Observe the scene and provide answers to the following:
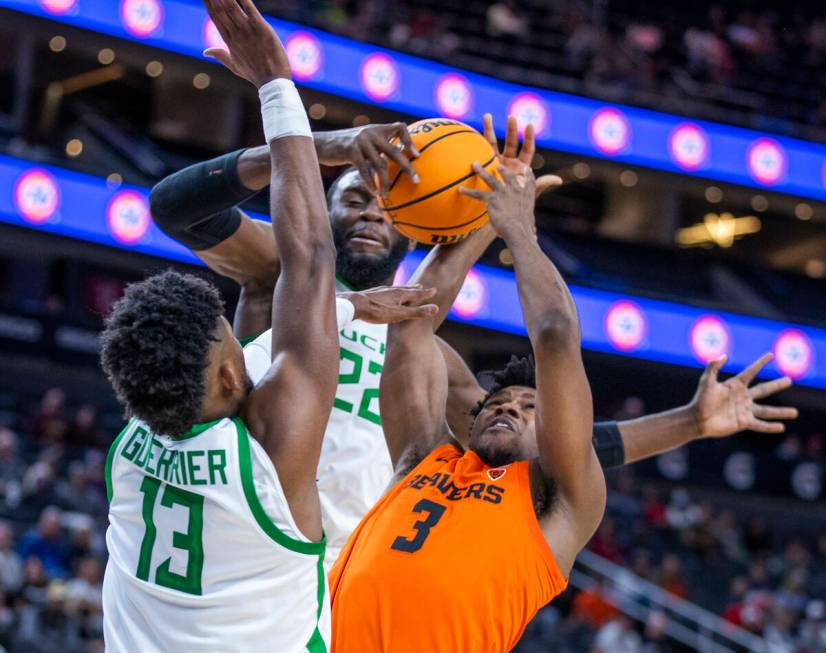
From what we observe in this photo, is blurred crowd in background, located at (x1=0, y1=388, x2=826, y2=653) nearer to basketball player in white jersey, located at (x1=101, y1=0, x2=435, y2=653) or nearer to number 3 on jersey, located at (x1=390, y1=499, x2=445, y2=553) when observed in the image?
number 3 on jersey, located at (x1=390, y1=499, x2=445, y2=553)

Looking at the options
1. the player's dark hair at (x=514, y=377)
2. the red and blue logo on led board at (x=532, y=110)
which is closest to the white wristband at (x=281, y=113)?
the player's dark hair at (x=514, y=377)

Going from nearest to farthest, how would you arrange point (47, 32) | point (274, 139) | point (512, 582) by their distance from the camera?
point (274, 139)
point (512, 582)
point (47, 32)

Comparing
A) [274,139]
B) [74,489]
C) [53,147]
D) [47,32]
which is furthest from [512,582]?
[53,147]

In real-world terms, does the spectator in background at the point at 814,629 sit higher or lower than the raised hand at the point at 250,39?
lower

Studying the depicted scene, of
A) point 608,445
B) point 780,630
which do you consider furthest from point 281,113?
point 780,630

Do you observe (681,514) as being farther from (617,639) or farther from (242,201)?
(242,201)

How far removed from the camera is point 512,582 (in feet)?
10.9

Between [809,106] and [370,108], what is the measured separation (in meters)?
8.94

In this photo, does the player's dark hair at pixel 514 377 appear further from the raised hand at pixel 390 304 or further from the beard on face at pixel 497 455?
the raised hand at pixel 390 304

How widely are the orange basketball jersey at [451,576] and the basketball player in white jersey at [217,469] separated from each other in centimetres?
48

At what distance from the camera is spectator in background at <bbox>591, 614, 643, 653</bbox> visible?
11.4m

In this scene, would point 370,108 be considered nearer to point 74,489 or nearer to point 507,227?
point 74,489

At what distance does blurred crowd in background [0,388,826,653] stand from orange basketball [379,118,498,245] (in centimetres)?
607

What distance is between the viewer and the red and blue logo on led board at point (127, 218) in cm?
1603
